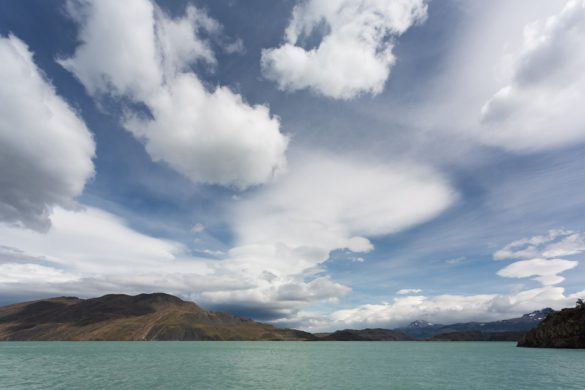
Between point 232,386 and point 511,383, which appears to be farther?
point 511,383

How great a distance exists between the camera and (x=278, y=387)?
6606 cm

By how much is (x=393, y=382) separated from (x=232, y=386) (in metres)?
33.4

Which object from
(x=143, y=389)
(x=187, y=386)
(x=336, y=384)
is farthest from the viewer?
(x=336, y=384)

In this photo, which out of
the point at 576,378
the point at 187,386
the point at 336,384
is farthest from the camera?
the point at 576,378

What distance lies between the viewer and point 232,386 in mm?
66688

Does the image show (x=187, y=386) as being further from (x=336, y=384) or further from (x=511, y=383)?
(x=511, y=383)

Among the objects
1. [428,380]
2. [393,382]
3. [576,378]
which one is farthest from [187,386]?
[576,378]

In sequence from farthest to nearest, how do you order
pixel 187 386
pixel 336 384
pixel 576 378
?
pixel 576 378, pixel 336 384, pixel 187 386

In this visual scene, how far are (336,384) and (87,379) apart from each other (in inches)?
2046

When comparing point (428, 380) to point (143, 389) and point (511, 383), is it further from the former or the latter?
point (143, 389)

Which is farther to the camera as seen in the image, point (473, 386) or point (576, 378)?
point (576, 378)

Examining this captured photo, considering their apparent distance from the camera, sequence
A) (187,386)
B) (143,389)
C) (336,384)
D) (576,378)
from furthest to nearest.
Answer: (576,378), (336,384), (187,386), (143,389)

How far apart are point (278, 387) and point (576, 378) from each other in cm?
6602

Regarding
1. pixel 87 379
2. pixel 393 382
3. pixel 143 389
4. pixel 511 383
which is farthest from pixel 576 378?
pixel 87 379
